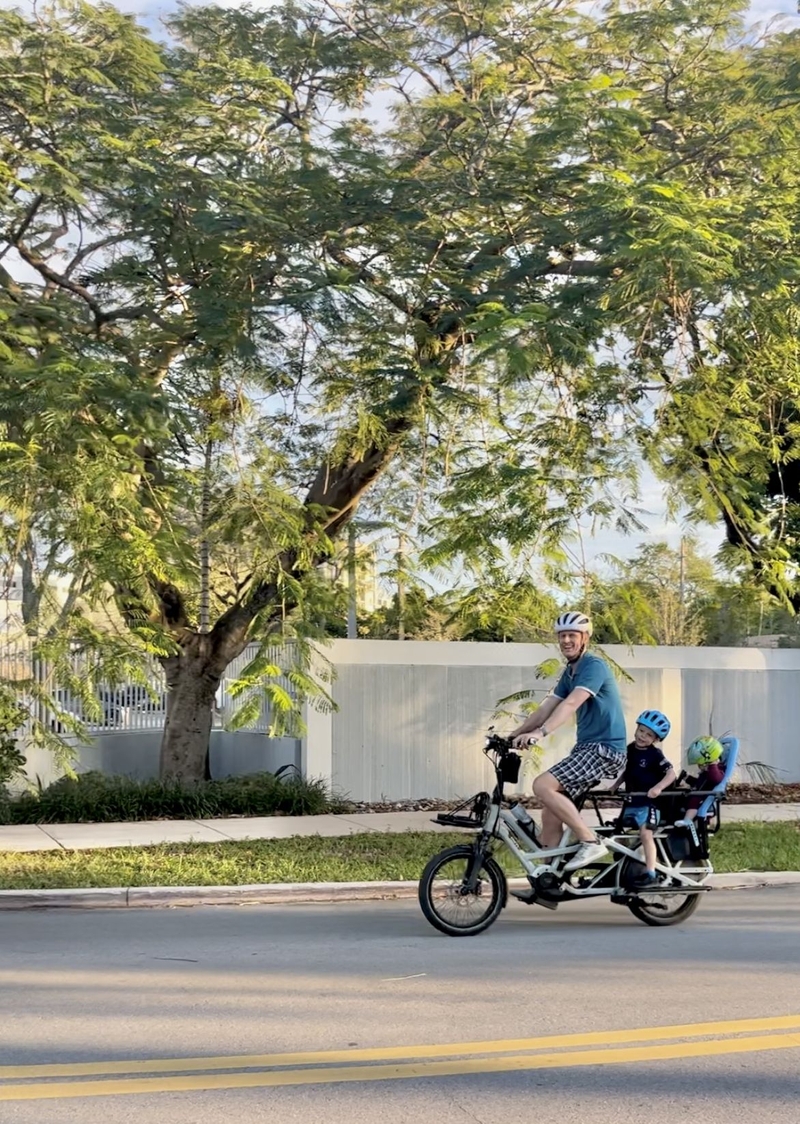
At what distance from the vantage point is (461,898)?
8406mm

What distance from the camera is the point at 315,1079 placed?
5352 millimetres

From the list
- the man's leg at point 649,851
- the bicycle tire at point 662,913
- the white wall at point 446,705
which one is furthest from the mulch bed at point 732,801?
the man's leg at point 649,851

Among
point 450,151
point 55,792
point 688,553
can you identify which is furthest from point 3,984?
point 688,553

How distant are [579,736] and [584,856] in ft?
2.64

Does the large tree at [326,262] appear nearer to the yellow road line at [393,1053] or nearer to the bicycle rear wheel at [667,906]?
the bicycle rear wheel at [667,906]

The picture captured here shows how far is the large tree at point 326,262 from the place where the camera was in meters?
12.2

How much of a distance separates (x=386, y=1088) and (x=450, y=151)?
11.2m

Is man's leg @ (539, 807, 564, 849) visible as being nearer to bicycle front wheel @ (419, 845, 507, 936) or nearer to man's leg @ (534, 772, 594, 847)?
man's leg @ (534, 772, 594, 847)

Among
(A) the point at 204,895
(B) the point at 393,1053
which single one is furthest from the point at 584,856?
(A) the point at 204,895

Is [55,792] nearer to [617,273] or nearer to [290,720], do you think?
[290,720]

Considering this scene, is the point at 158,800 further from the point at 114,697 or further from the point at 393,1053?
the point at 393,1053

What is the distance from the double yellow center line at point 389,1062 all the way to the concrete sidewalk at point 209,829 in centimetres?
723

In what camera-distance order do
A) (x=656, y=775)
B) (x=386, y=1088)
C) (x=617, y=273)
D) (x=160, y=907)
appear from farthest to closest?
(x=617, y=273) < (x=160, y=907) < (x=656, y=775) < (x=386, y=1088)

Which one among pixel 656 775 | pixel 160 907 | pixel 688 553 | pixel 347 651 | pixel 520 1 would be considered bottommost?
pixel 160 907
